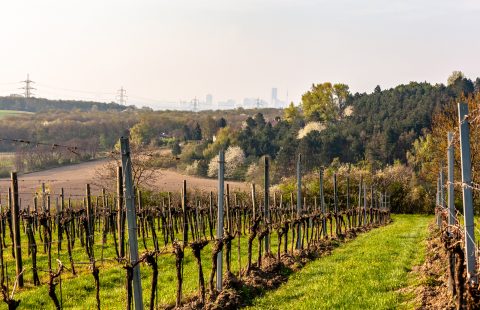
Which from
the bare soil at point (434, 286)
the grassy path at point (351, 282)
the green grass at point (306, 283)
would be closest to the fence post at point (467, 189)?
the bare soil at point (434, 286)

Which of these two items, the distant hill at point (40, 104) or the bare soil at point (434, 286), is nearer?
the bare soil at point (434, 286)

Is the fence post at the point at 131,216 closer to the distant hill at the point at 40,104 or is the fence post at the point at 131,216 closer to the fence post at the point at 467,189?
the fence post at the point at 467,189

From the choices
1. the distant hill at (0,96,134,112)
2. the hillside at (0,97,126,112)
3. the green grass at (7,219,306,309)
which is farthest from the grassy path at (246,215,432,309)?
the hillside at (0,97,126,112)

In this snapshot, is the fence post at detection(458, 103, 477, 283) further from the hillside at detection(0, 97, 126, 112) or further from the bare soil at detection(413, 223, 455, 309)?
the hillside at detection(0, 97, 126, 112)

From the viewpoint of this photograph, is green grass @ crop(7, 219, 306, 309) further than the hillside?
No

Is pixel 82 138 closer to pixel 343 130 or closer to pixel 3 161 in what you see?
pixel 3 161

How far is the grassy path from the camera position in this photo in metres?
11.1

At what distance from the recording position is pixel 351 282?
13117 mm

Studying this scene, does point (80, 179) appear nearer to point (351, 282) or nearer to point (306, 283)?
point (306, 283)

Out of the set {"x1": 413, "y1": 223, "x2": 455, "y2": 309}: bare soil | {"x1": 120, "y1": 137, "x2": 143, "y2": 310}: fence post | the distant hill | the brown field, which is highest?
the distant hill

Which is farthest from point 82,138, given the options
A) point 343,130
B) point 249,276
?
point 249,276

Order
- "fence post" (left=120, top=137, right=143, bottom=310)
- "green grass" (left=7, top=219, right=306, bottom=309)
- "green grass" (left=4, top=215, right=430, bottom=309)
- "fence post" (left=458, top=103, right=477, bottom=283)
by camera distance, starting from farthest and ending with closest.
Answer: "green grass" (left=7, top=219, right=306, bottom=309)
"green grass" (left=4, top=215, right=430, bottom=309)
"fence post" (left=120, top=137, right=143, bottom=310)
"fence post" (left=458, top=103, right=477, bottom=283)

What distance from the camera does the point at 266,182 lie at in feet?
53.6

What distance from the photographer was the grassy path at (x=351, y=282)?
1105cm
